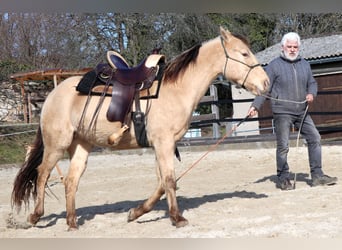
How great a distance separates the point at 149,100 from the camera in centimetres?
Result: 438

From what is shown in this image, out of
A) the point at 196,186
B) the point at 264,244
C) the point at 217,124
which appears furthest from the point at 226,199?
the point at 217,124

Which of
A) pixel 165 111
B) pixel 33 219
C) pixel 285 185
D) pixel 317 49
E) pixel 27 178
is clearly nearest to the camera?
pixel 165 111

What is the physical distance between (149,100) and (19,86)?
12.9m

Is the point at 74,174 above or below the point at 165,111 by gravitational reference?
below

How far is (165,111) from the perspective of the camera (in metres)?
4.30

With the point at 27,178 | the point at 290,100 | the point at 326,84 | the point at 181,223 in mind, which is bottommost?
the point at 181,223

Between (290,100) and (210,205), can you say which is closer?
(210,205)

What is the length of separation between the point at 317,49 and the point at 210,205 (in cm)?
1297

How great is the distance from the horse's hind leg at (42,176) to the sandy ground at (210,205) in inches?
5.0

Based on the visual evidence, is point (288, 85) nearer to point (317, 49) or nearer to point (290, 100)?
point (290, 100)

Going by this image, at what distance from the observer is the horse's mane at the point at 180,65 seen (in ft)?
14.6

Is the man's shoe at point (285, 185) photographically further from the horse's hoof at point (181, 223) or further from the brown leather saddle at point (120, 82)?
the brown leather saddle at point (120, 82)

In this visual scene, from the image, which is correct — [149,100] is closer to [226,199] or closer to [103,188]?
Answer: [226,199]

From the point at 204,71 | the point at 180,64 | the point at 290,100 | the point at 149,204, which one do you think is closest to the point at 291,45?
the point at 290,100
